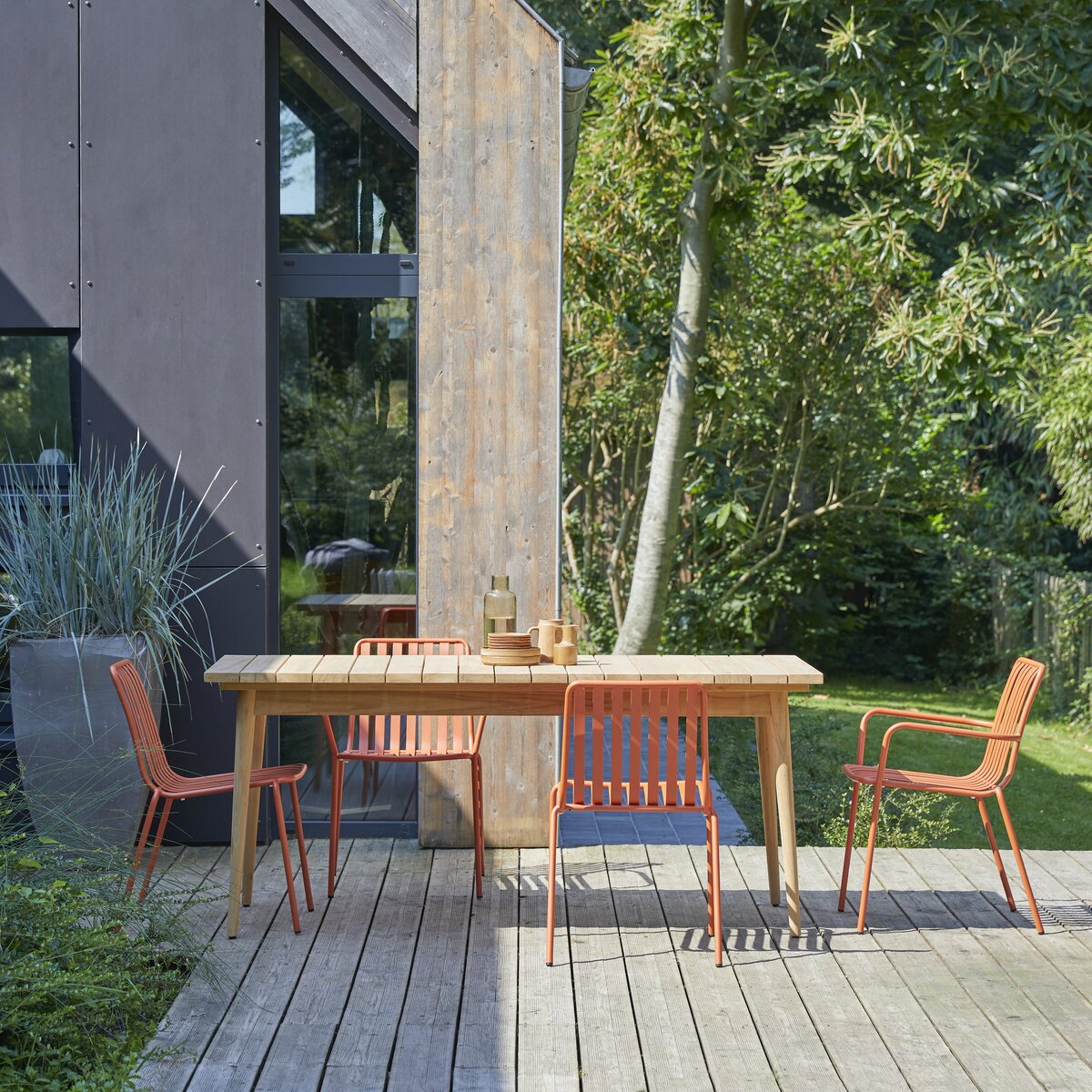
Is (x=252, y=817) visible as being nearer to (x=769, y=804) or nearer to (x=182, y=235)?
(x=769, y=804)

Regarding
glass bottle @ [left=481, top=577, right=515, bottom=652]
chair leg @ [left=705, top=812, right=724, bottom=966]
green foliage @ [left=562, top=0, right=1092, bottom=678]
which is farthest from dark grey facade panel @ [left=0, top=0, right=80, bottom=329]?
chair leg @ [left=705, top=812, right=724, bottom=966]

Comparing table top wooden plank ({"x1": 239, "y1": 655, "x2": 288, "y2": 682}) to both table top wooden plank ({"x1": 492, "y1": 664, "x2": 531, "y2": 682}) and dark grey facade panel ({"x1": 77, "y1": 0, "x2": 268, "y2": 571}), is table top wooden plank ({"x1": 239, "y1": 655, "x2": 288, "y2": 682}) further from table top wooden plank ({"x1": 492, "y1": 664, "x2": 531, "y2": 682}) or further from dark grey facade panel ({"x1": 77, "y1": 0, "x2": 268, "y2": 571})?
dark grey facade panel ({"x1": 77, "y1": 0, "x2": 268, "y2": 571})

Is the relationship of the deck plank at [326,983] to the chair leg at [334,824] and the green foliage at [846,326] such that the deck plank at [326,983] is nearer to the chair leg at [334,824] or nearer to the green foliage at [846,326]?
the chair leg at [334,824]

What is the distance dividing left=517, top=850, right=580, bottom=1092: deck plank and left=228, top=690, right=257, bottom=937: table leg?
3.04 feet

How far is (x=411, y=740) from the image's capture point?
4.75 metres

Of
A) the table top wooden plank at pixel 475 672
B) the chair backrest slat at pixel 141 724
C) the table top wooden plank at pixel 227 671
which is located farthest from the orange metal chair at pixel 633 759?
the chair backrest slat at pixel 141 724

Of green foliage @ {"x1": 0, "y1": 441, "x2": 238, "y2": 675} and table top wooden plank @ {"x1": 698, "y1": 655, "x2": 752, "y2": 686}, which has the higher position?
green foliage @ {"x1": 0, "y1": 441, "x2": 238, "y2": 675}

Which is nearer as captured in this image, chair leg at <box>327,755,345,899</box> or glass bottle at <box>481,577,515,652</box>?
glass bottle at <box>481,577,515,652</box>

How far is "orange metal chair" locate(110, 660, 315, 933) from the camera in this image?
397 centimetres

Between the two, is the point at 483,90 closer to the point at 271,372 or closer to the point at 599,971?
the point at 271,372

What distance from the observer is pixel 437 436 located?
202 inches

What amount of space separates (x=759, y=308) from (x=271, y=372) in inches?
210

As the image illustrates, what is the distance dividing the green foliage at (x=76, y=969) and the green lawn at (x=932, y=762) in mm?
3083

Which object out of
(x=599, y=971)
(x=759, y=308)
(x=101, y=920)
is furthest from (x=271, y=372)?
(x=759, y=308)
